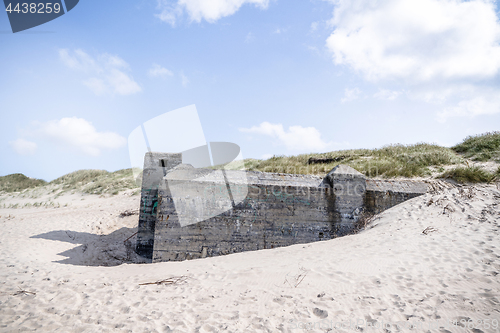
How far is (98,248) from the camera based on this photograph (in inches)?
320

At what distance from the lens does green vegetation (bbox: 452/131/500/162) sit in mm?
11977

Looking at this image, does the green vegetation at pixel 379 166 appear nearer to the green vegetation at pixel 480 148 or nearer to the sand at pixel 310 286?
the green vegetation at pixel 480 148

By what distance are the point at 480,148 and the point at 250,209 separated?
15153mm

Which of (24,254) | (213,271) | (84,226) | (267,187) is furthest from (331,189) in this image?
(84,226)

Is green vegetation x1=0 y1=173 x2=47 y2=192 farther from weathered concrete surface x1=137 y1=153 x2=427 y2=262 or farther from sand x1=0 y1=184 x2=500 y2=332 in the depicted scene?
weathered concrete surface x1=137 y1=153 x2=427 y2=262

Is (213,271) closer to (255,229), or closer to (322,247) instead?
(255,229)

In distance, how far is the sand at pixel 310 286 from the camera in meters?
2.93

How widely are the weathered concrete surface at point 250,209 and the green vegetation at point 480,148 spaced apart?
A: 9484 millimetres

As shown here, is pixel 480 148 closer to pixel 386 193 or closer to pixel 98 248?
pixel 386 193

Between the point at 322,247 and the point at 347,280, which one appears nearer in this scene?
the point at 347,280

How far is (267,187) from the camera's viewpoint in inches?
249

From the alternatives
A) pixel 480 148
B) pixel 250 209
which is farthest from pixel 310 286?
pixel 480 148

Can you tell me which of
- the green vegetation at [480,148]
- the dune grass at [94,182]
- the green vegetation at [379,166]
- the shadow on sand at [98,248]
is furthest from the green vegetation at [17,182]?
the green vegetation at [480,148]

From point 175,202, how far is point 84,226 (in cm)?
749
